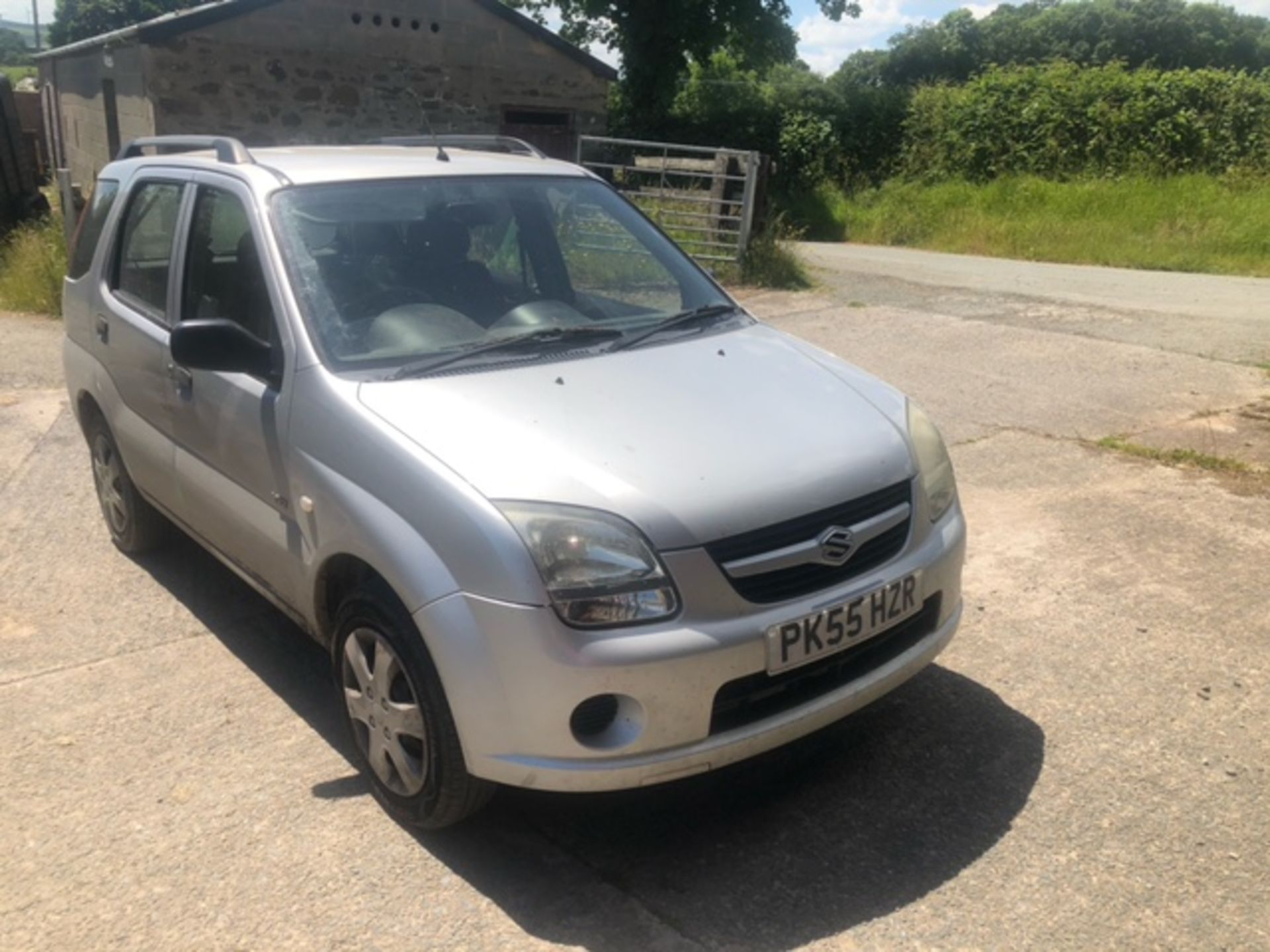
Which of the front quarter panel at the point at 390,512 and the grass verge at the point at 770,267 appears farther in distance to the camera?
the grass verge at the point at 770,267

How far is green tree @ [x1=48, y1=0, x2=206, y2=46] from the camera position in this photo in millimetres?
65688

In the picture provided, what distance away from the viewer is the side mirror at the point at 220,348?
348 centimetres

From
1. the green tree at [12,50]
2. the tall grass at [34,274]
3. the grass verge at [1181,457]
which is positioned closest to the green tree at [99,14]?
the green tree at [12,50]

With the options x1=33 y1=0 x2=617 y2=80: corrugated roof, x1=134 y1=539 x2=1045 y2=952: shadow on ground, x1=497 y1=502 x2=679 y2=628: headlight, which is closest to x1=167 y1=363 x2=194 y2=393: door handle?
x1=134 y1=539 x2=1045 y2=952: shadow on ground

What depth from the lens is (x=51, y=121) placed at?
22562 mm

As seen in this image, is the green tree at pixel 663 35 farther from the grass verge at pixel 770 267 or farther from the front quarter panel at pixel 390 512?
the front quarter panel at pixel 390 512

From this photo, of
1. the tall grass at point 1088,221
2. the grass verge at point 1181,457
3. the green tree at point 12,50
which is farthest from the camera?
the green tree at point 12,50

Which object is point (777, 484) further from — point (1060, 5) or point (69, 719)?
point (1060, 5)

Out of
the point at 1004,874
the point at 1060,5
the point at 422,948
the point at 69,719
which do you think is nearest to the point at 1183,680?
the point at 1004,874

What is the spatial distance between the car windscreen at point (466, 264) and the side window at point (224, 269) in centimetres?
17

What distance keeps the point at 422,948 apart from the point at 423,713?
0.57 m

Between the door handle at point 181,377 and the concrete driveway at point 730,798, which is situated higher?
the door handle at point 181,377

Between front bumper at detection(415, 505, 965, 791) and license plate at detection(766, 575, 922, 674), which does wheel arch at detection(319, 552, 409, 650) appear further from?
license plate at detection(766, 575, 922, 674)

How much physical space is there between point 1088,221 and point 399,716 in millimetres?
19353
